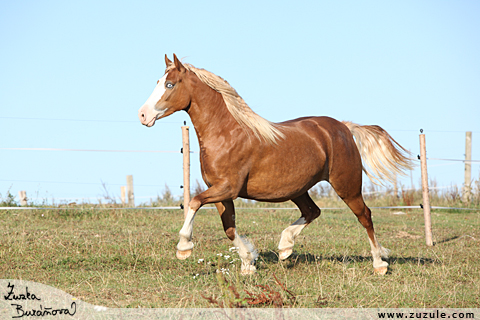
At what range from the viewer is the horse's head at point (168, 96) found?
15.3ft

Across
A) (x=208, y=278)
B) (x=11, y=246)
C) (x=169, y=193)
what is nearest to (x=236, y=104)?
A: (x=208, y=278)

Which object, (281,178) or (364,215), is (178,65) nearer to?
(281,178)

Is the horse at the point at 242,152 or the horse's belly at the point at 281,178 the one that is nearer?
the horse at the point at 242,152

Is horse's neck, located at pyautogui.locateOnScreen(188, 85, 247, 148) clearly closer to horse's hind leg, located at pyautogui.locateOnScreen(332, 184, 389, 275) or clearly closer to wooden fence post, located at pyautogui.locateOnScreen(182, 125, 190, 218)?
horse's hind leg, located at pyautogui.locateOnScreen(332, 184, 389, 275)

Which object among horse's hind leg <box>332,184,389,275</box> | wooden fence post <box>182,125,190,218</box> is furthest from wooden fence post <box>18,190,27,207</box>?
horse's hind leg <box>332,184,389,275</box>

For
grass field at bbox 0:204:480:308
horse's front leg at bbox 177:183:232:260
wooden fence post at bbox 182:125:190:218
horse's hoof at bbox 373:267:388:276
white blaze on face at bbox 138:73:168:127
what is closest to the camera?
grass field at bbox 0:204:480:308

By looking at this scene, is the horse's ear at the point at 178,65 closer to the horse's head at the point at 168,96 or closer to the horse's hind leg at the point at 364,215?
the horse's head at the point at 168,96

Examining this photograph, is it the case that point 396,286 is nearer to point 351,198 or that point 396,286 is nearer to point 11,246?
point 351,198

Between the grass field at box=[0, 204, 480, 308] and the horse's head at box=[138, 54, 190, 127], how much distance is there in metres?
1.64

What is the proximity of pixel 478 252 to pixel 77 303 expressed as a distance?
19.4 ft

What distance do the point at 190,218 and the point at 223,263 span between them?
1.55m

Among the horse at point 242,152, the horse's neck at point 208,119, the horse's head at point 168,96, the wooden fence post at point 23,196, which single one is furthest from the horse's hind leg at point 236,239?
the wooden fence post at point 23,196

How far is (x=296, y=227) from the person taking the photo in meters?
5.84

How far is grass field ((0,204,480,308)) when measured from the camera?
13.6 feet
